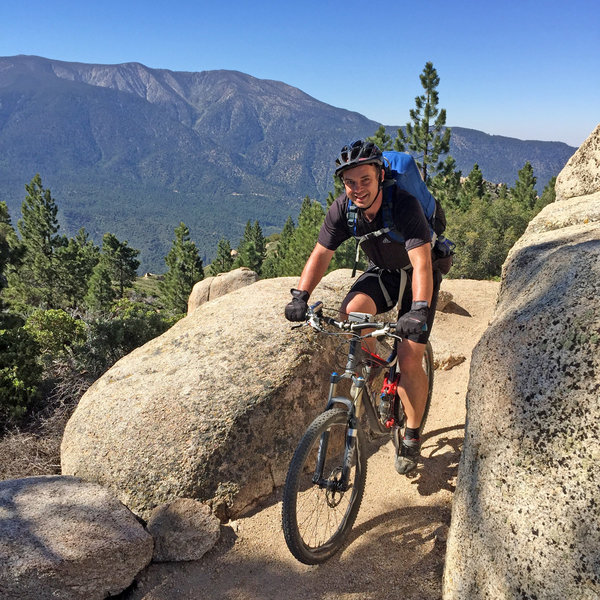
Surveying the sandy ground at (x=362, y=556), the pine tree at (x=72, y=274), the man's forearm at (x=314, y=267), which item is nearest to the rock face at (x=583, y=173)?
the sandy ground at (x=362, y=556)

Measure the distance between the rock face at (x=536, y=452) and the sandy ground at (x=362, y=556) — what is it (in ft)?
2.18

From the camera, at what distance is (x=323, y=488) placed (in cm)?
400

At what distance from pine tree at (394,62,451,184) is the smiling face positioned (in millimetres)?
36615

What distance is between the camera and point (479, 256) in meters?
33.0

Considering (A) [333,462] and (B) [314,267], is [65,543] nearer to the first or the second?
(A) [333,462]

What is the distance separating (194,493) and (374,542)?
201cm

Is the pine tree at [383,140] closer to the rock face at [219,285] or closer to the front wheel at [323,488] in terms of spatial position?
the rock face at [219,285]

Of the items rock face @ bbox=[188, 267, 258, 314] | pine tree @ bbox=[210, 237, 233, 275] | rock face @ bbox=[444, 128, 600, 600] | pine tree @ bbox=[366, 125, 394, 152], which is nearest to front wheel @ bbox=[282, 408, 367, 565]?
rock face @ bbox=[444, 128, 600, 600]

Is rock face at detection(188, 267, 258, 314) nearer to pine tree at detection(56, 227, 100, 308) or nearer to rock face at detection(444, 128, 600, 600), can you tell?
rock face at detection(444, 128, 600, 600)

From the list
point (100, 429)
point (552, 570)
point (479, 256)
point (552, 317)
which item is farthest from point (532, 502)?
point (479, 256)

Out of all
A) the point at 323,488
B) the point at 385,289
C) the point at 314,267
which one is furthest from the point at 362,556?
the point at 314,267

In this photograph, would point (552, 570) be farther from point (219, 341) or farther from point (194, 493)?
point (219, 341)

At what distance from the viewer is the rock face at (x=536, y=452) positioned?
8.23 ft

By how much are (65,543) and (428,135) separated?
136 feet
